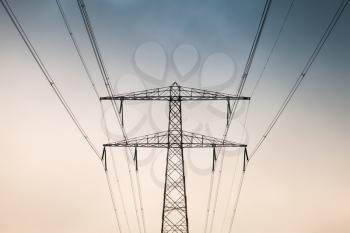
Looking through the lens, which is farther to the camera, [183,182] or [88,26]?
[183,182]

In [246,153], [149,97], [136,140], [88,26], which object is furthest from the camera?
[246,153]

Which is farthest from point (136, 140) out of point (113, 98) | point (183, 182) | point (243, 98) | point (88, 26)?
point (88, 26)

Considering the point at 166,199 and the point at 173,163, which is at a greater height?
the point at 173,163

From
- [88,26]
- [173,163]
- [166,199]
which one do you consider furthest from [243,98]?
[88,26]

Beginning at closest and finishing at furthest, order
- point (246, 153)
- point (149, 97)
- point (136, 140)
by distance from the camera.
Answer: point (149, 97) < point (136, 140) < point (246, 153)

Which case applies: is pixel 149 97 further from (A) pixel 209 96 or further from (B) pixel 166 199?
(B) pixel 166 199

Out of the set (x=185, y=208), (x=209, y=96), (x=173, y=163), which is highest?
(x=209, y=96)

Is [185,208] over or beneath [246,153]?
beneath

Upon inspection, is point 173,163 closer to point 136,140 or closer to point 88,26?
point 136,140

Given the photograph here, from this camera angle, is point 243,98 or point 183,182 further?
point 183,182
